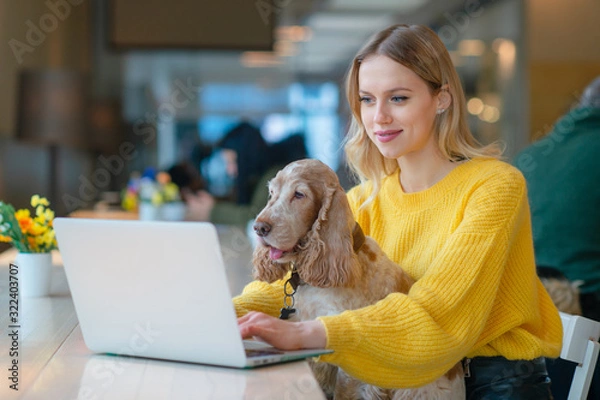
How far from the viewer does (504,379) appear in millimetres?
1632

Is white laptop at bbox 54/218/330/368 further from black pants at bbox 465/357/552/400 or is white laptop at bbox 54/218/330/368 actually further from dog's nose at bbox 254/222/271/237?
black pants at bbox 465/357/552/400

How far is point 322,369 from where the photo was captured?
153cm

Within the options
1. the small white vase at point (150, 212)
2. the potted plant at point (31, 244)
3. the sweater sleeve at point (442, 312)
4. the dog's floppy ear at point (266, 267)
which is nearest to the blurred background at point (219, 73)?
the small white vase at point (150, 212)

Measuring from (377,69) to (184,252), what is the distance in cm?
66

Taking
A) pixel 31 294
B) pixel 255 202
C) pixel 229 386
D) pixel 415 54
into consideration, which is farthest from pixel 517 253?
pixel 255 202

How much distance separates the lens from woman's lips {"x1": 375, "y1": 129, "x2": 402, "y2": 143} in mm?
1663

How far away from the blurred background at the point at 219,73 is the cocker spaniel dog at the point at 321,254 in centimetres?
351

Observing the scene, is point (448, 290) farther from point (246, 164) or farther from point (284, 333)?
point (246, 164)

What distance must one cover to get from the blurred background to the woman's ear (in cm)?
342

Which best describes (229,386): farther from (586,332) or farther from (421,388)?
(586,332)

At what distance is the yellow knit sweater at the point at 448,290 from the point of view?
4.35 ft

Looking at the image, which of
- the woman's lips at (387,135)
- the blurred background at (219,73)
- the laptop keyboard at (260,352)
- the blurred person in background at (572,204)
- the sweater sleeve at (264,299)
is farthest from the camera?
the blurred background at (219,73)

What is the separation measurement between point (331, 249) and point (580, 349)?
29.5 inches

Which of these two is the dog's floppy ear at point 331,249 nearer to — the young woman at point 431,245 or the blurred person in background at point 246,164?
the young woman at point 431,245
